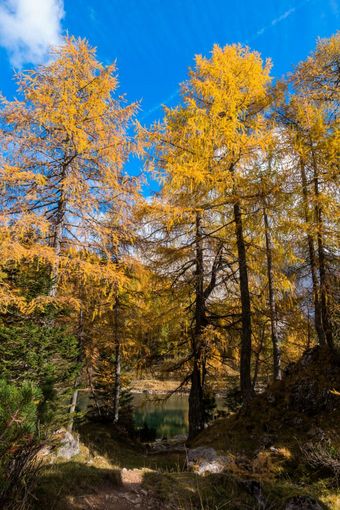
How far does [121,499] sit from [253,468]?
6.65ft

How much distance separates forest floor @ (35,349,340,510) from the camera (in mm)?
3973

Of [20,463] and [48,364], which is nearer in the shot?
[20,463]

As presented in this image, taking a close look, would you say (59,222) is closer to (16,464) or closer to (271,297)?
(16,464)

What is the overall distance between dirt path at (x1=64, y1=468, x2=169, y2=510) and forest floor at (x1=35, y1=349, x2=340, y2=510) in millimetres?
12

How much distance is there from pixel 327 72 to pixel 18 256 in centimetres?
855

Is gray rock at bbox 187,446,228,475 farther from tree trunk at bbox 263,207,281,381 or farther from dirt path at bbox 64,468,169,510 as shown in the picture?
tree trunk at bbox 263,207,281,381

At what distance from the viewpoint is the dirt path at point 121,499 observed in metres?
3.71

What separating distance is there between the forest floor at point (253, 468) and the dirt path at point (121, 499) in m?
0.01

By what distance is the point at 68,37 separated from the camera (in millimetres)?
9398

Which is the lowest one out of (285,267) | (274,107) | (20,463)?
(20,463)

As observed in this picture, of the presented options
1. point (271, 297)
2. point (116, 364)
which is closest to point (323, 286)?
point (271, 297)

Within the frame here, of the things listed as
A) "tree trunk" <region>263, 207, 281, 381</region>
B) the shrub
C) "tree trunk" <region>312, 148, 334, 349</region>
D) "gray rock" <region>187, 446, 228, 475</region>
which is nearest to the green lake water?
"tree trunk" <region>263, 207, 281, 381</region>

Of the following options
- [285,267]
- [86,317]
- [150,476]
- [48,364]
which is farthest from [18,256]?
[285,267]

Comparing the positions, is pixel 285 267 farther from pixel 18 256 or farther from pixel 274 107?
pixel 18 256
